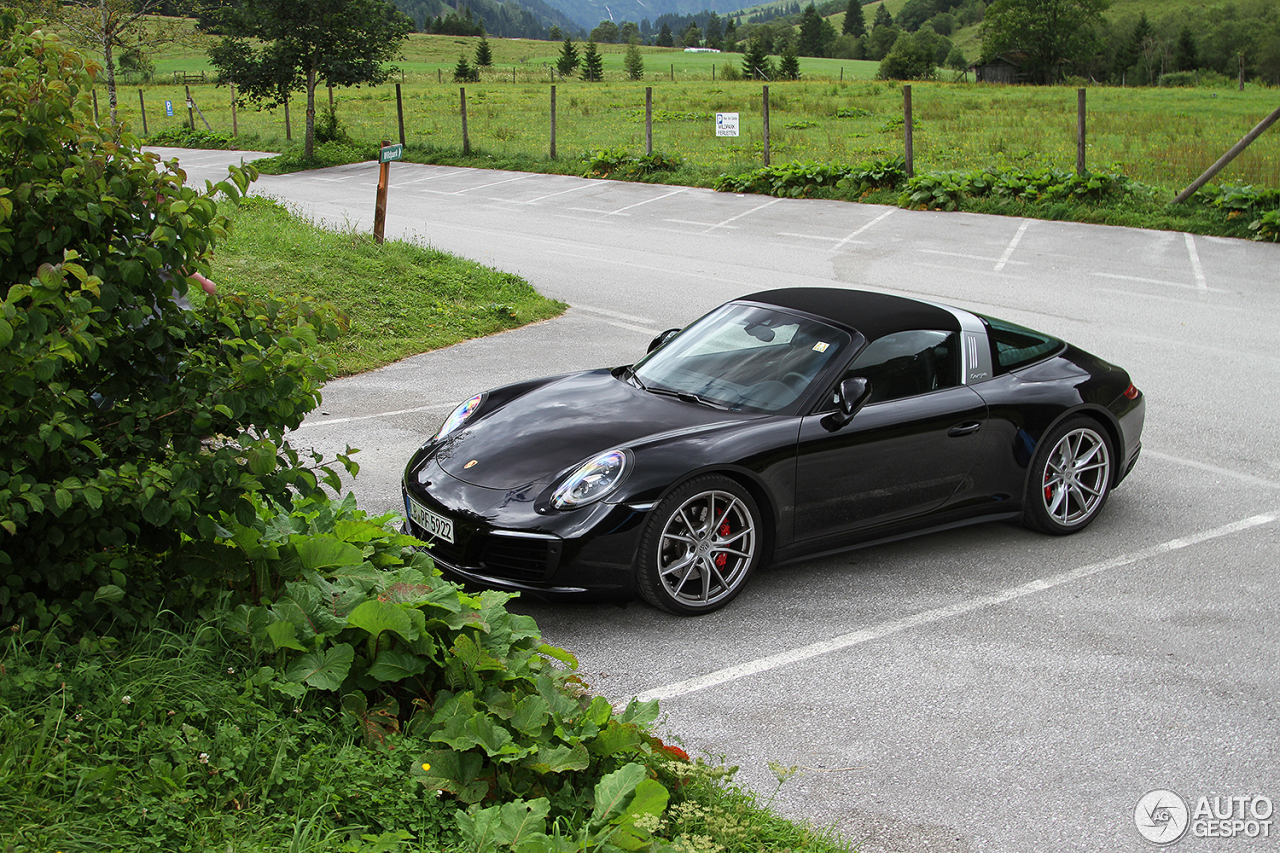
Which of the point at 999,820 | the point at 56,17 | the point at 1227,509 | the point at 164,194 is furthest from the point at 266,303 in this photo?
the point at 56,17

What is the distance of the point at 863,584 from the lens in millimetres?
5355

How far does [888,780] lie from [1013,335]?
10.7 feet

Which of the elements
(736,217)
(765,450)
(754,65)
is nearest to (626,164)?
(736,217)

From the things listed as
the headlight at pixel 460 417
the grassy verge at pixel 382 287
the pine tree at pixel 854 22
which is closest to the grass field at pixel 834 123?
→ the grassy verge at pixel 382 287

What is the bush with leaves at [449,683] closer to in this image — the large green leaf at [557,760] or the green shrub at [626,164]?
the large green leaf at [557,760]

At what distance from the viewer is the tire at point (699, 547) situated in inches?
187

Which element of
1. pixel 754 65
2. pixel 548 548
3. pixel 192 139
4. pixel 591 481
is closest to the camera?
pixel 548 548

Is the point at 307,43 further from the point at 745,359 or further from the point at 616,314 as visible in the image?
the point at 745,359

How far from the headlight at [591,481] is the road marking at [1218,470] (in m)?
4.31

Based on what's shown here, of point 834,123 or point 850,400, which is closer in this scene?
point 850,400

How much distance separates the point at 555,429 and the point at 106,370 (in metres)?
2.38

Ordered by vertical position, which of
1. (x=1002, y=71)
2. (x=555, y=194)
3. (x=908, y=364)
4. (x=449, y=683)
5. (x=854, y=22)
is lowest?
(x=449, y=683)

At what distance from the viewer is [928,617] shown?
4.98 meters

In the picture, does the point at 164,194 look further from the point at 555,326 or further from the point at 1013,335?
the point at 555,326
